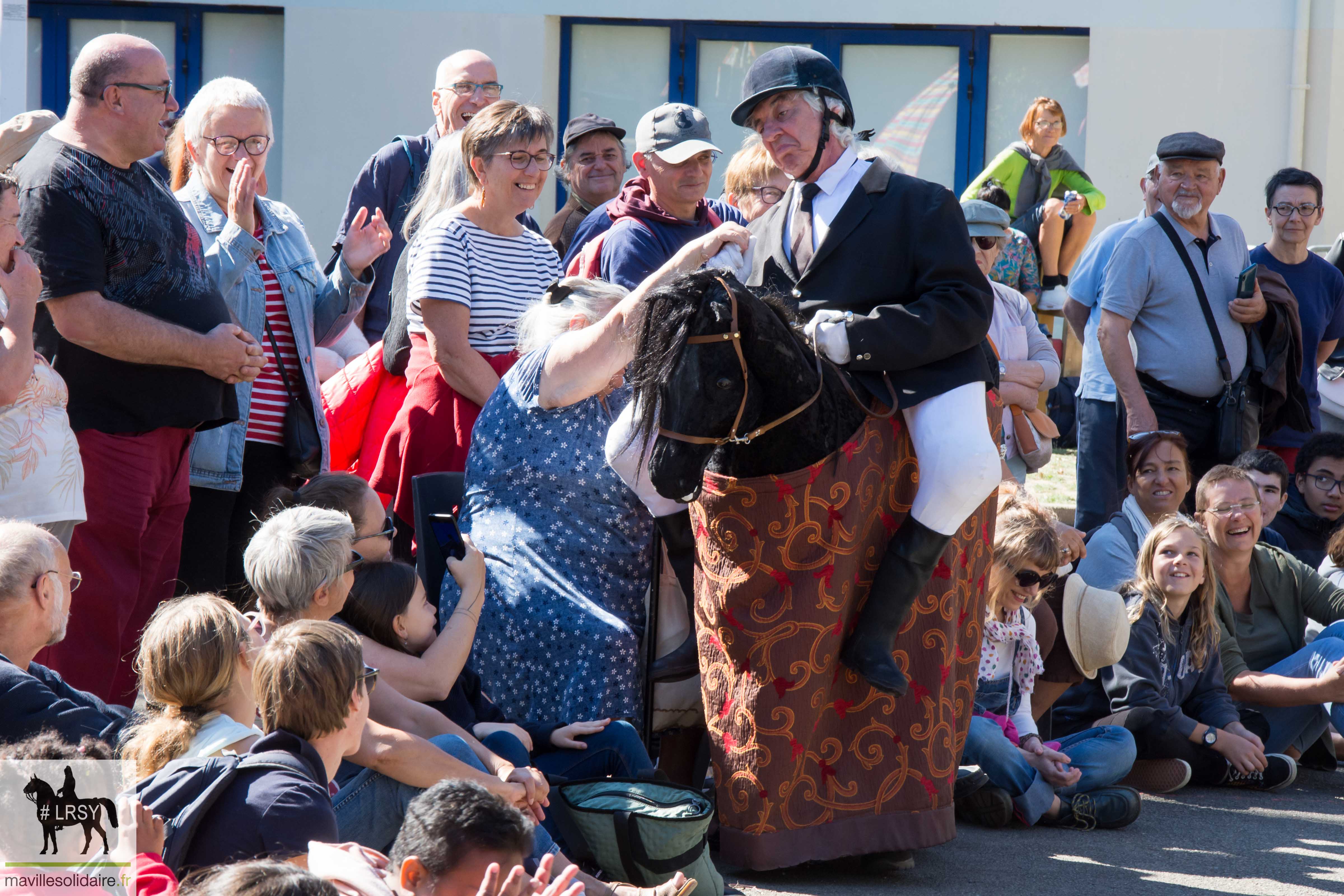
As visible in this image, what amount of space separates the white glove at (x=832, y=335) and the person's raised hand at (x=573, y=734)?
111cm

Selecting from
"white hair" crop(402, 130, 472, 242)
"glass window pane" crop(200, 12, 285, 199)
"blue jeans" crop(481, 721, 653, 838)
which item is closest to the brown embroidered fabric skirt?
"blue jeans" crop(481, 721, 653, 838)

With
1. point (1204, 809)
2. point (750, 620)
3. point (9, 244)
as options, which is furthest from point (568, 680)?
point (1204, 809)

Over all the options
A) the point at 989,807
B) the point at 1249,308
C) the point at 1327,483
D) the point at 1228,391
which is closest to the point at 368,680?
the point at 989,807

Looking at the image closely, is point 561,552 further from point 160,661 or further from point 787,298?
point 160,661

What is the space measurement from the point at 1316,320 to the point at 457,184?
166 inches

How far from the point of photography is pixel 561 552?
4152 millimetres

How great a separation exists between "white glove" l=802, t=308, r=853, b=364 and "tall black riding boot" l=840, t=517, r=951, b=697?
0.45 m

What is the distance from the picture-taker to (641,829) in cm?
340

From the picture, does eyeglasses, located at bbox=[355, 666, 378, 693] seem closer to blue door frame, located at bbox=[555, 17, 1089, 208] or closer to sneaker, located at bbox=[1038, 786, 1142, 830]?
sneaker, located at bbox=[1038, 786, 1142, 830]

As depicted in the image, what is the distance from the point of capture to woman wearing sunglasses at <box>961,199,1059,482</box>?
6137 mm

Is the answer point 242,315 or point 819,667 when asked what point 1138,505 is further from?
point 242,315

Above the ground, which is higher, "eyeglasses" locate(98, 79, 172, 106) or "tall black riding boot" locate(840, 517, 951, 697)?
Result: "eyeglasses" locate(98, 79, 172, 106)

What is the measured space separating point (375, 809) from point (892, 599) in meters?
1.34

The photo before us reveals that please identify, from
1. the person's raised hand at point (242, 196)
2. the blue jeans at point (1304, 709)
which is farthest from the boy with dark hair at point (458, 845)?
the blue jeans at point (1304, 709)
